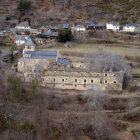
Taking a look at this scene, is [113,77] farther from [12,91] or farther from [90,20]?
[90,20]

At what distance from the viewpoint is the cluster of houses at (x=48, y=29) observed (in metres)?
49.2

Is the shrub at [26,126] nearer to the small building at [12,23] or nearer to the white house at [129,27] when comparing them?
the white house at [129,27]

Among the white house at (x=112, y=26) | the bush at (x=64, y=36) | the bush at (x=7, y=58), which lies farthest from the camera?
the white house at (x=112, y=26)

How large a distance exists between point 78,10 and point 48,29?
16984mm

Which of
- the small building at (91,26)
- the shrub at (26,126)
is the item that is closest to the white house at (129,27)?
the small building at (91,26)

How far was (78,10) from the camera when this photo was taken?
68.1 m

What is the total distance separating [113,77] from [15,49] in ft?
73.3

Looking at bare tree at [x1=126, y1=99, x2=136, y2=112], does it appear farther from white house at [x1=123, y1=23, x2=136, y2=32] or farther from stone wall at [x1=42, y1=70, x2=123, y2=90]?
white house at [x1=123, y1=23, x2=136, y2=32]

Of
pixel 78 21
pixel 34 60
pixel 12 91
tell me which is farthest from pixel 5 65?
pixel 78 21

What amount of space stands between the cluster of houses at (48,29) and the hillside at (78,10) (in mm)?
4507

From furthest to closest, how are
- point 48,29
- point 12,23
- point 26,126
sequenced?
point 12,23 < point 48,29 < point 26,126

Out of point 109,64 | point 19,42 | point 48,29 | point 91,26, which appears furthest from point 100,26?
point 109,64

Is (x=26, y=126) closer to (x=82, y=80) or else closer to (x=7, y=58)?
(x=82, y=80)

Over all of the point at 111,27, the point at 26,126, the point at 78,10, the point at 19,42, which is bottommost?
the point at 26,126
